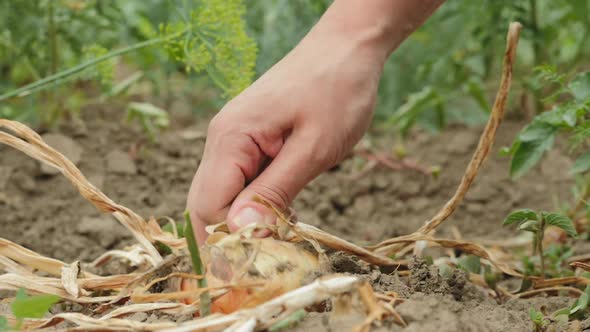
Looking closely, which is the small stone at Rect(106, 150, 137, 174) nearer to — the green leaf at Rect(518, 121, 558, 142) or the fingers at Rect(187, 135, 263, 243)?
the fingers at Rect(187, 135, 263, 243)

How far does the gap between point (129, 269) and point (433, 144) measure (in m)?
1.90

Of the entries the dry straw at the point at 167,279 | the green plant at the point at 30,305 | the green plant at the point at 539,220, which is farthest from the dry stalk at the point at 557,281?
the green plant at the point at 30,305

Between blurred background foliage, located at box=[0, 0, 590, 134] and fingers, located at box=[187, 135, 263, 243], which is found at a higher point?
blurred background foliage, located at box=[0, 0, 590, 134]

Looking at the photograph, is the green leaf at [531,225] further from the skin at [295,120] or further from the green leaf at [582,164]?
the skin at [295,120]

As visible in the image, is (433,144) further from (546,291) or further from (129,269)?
(129,269)

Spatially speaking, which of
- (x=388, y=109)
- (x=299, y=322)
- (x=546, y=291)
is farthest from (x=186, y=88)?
(x=299, y=322)

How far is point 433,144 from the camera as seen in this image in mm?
3432

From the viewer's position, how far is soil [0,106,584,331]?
7.91ft

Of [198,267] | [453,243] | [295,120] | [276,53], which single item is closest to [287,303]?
[198,267]

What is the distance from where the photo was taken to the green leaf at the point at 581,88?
1.70m

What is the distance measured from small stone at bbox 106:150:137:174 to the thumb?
52.7 inches

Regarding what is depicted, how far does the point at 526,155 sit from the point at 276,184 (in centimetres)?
65

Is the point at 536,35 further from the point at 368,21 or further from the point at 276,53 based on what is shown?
the point at 368,21

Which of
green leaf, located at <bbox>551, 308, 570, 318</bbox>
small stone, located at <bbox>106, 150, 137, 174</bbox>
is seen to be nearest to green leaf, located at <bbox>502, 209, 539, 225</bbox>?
green leaf, located at <bbox>551, 308, 570, 318</bbox>
